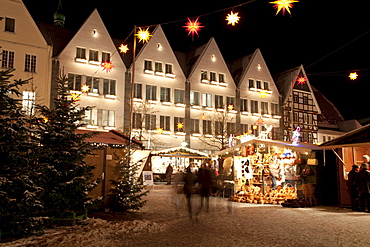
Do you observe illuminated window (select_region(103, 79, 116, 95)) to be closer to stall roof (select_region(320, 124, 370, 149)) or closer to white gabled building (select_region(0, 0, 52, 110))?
white gabled building (select_region(0, 0, 52, 110))

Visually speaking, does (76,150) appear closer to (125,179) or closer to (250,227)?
(125,179)

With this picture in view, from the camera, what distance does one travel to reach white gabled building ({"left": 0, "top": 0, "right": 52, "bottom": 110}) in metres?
30.3

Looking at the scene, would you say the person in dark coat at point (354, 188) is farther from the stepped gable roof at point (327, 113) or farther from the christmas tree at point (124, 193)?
the stepped gable roof at point (327, 113)

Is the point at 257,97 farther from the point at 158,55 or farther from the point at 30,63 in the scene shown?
the point at 30,63

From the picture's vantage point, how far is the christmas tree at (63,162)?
9.94 meters

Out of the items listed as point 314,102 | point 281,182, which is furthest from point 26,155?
point 314,102

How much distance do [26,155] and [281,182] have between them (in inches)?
562

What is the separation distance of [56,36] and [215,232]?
31121mm

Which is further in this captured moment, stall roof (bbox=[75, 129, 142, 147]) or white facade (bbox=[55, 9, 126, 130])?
white facade (bbox=[55, 9, 126, 130])

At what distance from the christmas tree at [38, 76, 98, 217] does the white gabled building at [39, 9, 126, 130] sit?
2235cm

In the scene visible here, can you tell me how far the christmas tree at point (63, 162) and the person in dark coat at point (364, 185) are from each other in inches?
369

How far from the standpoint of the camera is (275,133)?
42625 mm

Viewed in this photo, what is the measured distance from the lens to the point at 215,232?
9.11 m

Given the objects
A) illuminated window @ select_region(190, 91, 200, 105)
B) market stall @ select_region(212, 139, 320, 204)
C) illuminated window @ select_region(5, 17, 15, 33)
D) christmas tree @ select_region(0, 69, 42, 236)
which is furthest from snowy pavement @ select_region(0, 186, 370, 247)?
illuminated window @ select_region(190, 91, 200, 105)
